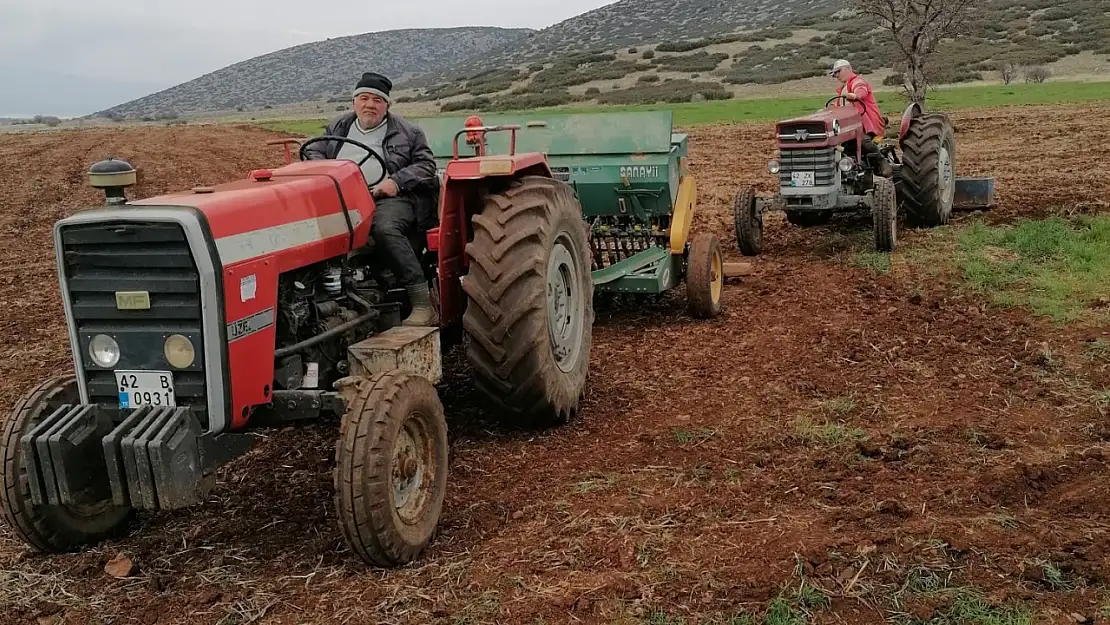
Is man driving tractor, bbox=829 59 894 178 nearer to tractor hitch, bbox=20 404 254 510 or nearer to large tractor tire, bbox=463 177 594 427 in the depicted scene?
large tractor tire, bbox=463 177 594 427

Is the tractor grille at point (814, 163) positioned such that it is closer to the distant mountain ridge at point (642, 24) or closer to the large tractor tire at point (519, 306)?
the large tractor tire at point (519, 306)

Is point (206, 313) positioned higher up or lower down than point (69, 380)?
higher up

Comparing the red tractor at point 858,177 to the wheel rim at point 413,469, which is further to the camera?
the red tractor at point 858,177

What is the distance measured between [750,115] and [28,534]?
2518 cm

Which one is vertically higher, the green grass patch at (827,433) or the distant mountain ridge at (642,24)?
the distant mountain ridge at (642,24)

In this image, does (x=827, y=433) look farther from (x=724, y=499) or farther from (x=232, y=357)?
(x=232, y=357)

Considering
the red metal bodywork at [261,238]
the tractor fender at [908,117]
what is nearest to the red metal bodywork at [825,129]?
the tractor fender at [908,117]

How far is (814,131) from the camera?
924 centimetres

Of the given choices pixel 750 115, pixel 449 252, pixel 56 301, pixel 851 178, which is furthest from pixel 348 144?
pixel 750 115

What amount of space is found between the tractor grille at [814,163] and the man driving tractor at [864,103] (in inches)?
39.7

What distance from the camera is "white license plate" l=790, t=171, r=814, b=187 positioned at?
30.8 feet

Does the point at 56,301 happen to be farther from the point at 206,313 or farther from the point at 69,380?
the point at 206,313

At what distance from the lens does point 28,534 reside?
3.85 meters

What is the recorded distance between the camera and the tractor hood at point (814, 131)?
30.3 feet
